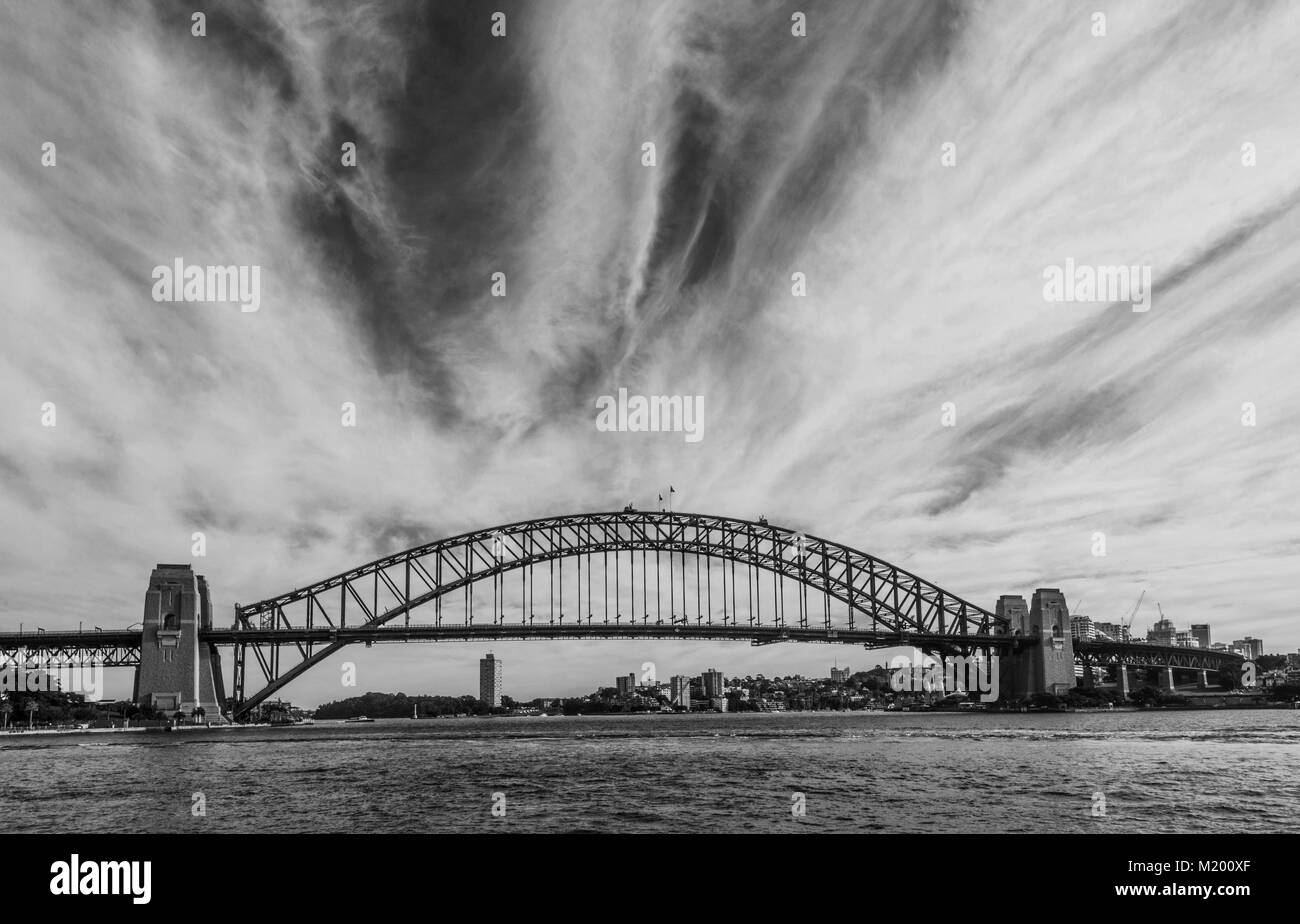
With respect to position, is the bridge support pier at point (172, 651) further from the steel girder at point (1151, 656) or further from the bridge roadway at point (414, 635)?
the steel girder at point (1151, 656)

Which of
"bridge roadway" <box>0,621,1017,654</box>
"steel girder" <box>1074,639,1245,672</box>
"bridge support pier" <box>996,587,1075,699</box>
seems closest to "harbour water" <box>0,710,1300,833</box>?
"bridge roadway" <box>0,621,1017,654</box>

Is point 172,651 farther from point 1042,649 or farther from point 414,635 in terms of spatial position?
point 1042,649

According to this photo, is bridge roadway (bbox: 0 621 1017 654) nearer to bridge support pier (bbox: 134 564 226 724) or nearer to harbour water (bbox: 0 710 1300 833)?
bridge support pier (bbox: 134 564 226 724)

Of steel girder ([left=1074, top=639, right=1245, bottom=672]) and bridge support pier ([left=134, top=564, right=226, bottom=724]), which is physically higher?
bridge support pier ([left=134, top=564, right=226, bottom=724])

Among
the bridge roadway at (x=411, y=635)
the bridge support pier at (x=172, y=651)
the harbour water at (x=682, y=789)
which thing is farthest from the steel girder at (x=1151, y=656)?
the bridge support pier at (x=172, y=651)
